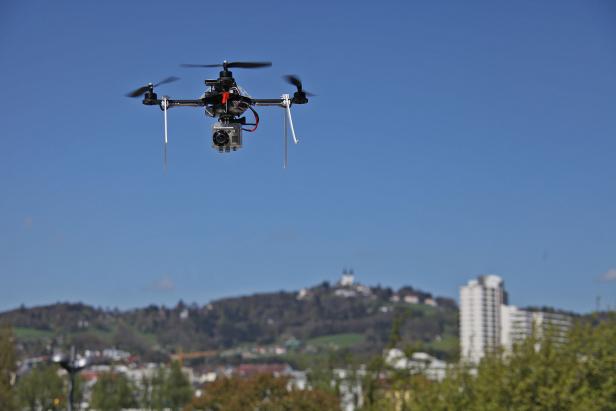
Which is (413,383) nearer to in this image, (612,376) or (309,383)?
(612,376)

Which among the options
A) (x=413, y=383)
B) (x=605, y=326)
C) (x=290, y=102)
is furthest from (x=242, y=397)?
(x=290, y=102)

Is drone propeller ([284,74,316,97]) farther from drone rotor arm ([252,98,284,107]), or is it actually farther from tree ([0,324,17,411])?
tree ([0,324,17,411])

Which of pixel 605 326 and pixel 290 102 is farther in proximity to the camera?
pixel 605 326

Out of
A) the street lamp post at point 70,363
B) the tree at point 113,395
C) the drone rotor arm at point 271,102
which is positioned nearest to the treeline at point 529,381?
the street lamp post at point 70,363

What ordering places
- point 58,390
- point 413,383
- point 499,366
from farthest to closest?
point 58,390 < point 413,383 < point 499,366

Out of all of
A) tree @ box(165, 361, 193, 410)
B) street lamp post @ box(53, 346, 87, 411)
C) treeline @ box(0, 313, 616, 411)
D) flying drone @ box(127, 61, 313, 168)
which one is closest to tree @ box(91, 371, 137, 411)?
tree @ box(165, 361, 193, 410)

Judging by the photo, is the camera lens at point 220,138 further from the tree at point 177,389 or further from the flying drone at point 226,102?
the tree at point 177,389

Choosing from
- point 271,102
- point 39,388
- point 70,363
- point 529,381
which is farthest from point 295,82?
point 39,388
